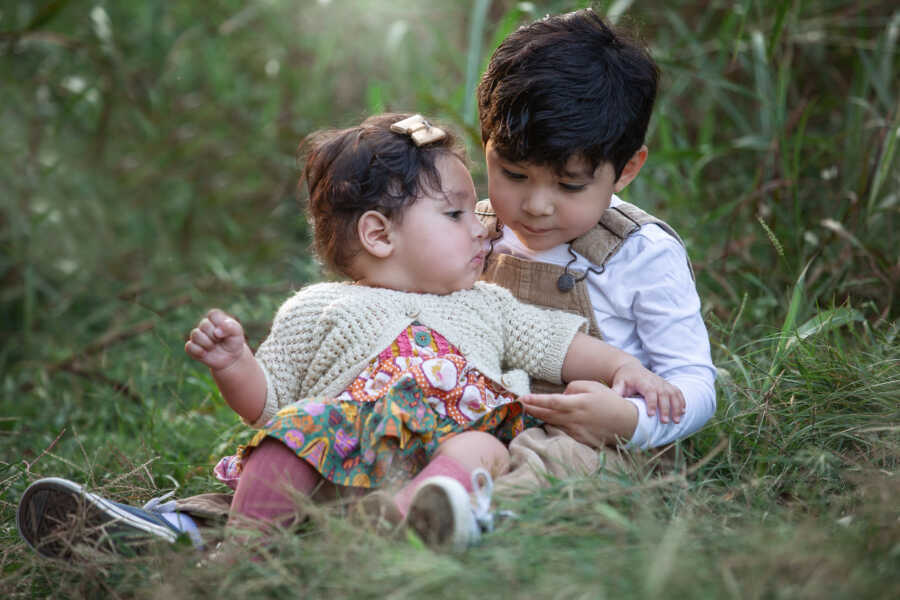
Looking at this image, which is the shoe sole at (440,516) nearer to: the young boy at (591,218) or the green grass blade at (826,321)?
the young boy at (591,218)

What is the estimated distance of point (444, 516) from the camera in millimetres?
1638

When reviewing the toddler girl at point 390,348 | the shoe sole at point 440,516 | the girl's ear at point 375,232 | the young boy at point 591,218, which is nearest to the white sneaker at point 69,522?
the toddler girl at point 390,348

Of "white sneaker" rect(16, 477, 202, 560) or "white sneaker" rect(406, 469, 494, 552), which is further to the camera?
"white sneaker" rect(16, 477, 202, 560)

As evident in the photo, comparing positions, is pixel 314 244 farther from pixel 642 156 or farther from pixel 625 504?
pixel 625 504

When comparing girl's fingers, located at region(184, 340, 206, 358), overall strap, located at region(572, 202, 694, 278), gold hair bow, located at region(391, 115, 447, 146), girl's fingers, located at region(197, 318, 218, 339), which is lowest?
girl's fingers, located at region(184, 340, 206, 358)

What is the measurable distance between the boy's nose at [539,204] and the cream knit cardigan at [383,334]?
0.23m

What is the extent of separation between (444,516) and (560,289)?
2.58 feet

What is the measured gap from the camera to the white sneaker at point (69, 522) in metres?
1.87

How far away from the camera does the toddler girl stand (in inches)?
73.9

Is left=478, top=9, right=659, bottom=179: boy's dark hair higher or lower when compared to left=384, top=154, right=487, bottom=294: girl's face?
higher

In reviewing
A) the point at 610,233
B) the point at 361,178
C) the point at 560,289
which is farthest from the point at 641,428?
the point at 361,178

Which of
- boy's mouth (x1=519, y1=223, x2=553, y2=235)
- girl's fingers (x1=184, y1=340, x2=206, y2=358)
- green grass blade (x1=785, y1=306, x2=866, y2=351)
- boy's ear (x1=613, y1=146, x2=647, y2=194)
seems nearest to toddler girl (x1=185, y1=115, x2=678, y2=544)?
girl's fingers (x1=184, y1=340, x2=206, y2=358)

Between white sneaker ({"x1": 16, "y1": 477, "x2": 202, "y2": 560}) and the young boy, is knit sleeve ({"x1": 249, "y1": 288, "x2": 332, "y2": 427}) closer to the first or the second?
white sneaker ({"x1": 16, "y1": 477, "x2": 202, "y2": 560})

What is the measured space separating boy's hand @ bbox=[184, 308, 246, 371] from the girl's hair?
0.36 m
